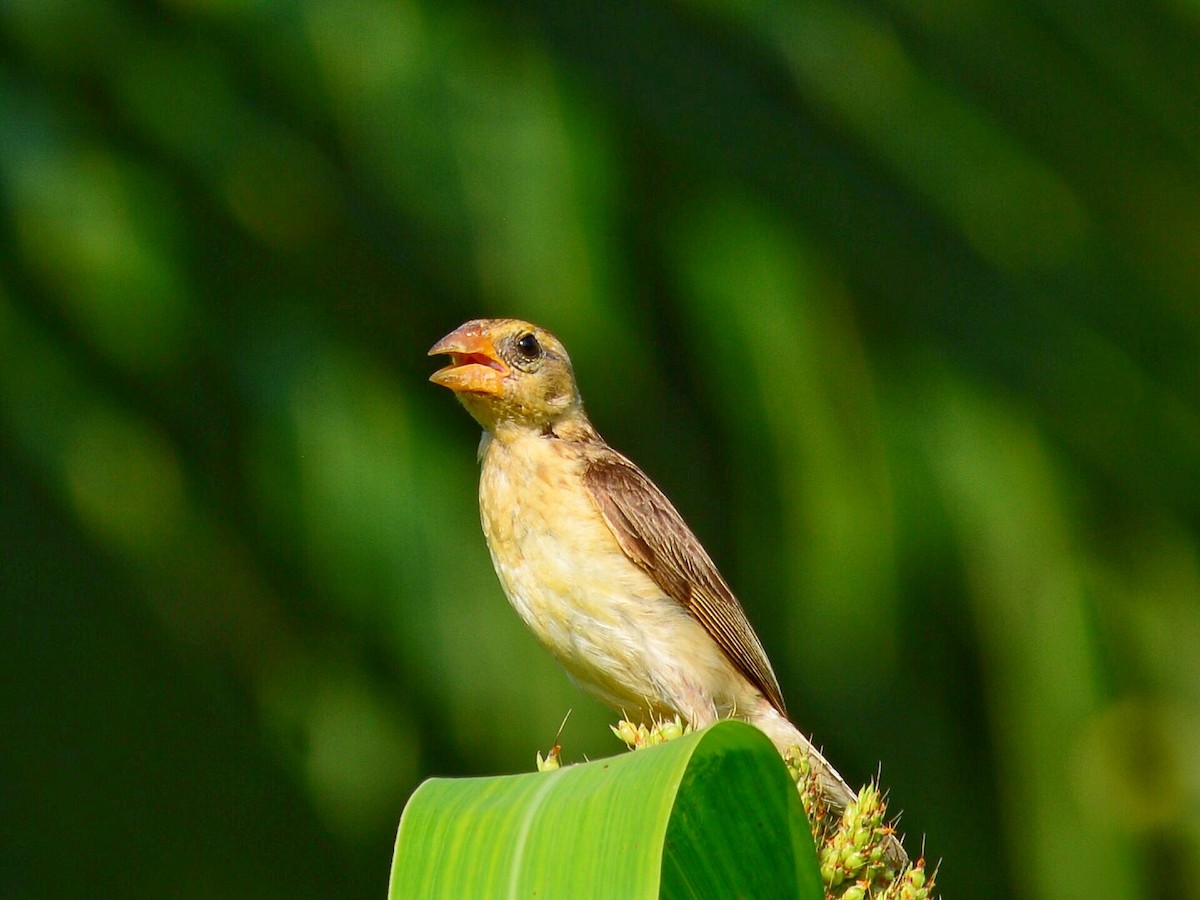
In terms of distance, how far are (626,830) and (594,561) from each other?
6.64ft

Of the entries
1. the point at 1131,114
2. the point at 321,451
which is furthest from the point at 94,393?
the point at 1131,114

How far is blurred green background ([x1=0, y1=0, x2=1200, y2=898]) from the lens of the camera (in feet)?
13.8

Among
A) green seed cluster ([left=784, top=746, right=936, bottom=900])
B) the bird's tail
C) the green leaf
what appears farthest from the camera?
the bird's tail

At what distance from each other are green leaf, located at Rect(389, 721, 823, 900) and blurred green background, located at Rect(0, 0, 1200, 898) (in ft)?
7.52

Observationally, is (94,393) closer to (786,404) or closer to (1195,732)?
(786,404)

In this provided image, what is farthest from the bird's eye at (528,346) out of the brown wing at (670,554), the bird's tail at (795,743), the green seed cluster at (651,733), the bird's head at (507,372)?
the green seed cluster at (651,733)

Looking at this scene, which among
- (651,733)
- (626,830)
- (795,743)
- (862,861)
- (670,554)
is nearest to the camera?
(626,830)

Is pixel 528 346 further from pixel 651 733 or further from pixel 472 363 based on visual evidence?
pixel 651 733

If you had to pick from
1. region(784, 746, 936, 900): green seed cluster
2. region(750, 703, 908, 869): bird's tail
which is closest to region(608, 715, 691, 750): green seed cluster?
region(784, 746, 936, 900): green seed cluster

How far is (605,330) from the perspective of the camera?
425cm

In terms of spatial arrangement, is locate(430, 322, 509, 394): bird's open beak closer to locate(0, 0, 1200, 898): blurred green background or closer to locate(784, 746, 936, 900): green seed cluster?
locate(0, 0, 1200, 898): blurred green background

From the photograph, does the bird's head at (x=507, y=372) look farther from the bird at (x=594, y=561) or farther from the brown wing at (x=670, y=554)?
the brown wing at (x=670, y=554)

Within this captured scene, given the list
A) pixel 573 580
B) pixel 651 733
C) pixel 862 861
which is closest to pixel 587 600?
pixel 573 580

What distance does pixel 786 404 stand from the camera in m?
4.39
